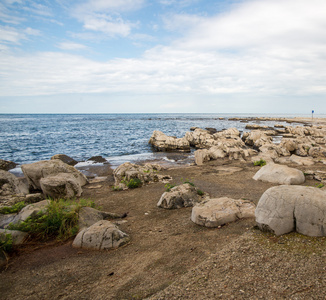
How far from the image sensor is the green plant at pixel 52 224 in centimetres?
633

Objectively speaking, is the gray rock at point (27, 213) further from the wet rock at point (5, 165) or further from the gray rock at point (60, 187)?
the wet rock at point (5, 165)

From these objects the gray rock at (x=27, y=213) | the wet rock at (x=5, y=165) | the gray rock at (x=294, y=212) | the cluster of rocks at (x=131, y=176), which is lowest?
the wet rock at (x=5, y=165)

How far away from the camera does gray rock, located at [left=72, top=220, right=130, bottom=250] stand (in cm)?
573

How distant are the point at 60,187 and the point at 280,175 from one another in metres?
10.0

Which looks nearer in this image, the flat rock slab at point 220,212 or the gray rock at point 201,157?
the flat rock slab at point 220,212

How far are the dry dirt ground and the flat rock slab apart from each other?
0.21m

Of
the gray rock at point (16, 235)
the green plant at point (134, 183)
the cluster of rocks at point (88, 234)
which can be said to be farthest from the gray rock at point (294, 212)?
Result: the green plant at point (134, 183)

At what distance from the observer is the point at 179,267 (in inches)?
178

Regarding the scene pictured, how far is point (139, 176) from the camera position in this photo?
41.3 feet

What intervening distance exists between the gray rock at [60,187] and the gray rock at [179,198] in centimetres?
425

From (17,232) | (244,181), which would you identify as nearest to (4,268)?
(17,232)

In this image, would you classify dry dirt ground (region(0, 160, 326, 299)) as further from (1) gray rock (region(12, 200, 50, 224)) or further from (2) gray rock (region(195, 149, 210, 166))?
(2) gray rock (region(195, 149, 210, 166))

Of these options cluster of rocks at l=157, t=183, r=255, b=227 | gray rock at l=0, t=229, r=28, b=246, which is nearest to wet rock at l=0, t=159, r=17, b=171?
gray rock at l=0, t=229, r=28, b=246

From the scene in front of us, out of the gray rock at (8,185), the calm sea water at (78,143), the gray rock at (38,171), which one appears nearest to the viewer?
the gray rock at (8,185)
